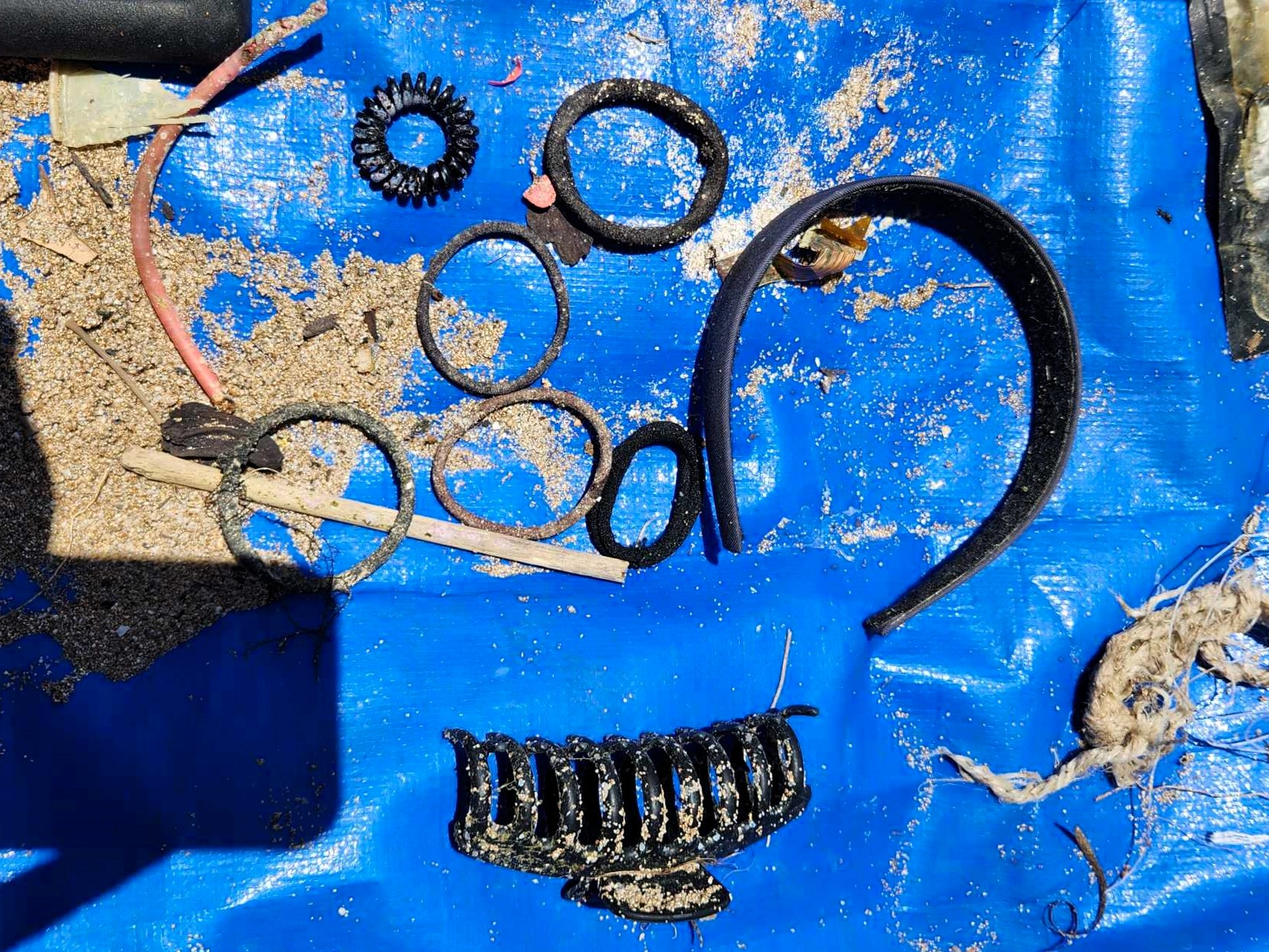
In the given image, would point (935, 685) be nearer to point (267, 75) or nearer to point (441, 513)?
point (441, 513)

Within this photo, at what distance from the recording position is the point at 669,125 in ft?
10.6

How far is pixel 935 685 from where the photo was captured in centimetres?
332

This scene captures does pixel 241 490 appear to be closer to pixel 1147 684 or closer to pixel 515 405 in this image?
pixel 515 405

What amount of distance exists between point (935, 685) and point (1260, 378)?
208 cm

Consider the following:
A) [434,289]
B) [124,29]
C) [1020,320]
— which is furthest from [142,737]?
[1020,320]

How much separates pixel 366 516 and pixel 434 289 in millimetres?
955

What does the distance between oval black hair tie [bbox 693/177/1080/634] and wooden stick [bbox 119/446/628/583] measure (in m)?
0.64

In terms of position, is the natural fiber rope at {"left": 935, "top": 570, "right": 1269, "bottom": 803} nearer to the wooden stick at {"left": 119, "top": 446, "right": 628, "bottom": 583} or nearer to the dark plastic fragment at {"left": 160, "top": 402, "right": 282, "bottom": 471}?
the wooden stick at {"left": 119, "top": 446, "right": 628, "bottom": 583}

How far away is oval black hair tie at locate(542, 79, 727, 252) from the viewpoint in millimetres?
→ 3029

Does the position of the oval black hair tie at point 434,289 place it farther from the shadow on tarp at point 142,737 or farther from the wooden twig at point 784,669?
the wooden twig at point 784,669

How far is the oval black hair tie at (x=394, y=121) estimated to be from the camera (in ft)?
9.55

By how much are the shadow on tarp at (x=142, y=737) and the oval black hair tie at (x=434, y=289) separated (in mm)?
1044

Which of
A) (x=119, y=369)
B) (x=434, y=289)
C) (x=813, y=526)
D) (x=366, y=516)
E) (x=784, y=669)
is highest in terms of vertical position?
(x=434, y=289)

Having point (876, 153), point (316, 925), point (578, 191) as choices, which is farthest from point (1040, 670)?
point (316, 925)
